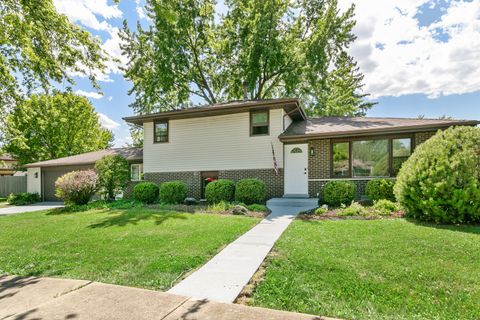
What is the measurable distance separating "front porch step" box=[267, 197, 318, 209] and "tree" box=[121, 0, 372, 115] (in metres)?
11.0

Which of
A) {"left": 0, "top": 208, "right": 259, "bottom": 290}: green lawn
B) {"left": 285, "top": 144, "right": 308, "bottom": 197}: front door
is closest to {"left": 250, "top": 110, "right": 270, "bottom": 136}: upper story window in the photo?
{"left": 285, "top": 144, "right": 308, "bottom": 197}: front door

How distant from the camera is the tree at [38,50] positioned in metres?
7.24

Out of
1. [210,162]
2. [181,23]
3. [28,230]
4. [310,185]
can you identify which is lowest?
[28,230]

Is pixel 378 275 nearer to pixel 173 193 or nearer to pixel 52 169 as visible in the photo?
pixel 173 193

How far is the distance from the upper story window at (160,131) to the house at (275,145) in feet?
0.18

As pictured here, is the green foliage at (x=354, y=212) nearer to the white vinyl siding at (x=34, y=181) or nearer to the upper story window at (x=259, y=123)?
the upper story window at (x=259, y=123)

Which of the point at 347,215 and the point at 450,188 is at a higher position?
the point at 450,188

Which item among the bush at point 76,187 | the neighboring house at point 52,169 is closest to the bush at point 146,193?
the bush at point 76,187

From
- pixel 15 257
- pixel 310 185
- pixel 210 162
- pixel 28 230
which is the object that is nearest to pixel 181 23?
pixel 210 162

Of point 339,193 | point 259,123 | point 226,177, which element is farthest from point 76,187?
point 339,193

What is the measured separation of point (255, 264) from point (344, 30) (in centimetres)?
2105

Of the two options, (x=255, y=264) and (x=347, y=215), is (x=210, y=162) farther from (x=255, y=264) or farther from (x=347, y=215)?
(x=255, y=264)

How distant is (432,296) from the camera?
3449 mm

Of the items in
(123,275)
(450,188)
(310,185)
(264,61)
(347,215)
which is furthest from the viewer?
(264,61)
